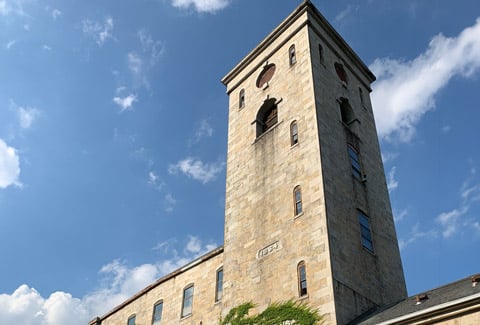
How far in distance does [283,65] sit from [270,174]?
7.77 meters

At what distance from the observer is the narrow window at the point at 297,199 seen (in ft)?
71.0

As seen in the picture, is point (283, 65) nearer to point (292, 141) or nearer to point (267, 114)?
point (267, 114)

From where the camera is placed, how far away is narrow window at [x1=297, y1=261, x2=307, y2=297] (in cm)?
1922

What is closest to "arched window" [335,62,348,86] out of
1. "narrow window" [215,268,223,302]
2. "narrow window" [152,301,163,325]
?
"narrow window" [215,268,223,302]

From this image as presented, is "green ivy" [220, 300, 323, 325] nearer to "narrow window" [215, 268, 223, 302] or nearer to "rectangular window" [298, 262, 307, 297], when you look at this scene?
"rectangular window" [298, 262, 307, 297]

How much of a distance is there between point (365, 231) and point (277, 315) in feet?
20.5

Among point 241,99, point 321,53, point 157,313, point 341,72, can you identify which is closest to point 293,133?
point 321,53

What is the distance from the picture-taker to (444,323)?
14.4 metres

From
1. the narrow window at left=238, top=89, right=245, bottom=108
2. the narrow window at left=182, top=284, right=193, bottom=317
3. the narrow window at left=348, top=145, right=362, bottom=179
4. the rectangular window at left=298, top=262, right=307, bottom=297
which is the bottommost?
the rectangular window at left=298, top=262, right=307, bottom=297

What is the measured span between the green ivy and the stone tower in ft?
1.20

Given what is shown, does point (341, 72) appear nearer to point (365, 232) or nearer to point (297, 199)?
point (297, 199)

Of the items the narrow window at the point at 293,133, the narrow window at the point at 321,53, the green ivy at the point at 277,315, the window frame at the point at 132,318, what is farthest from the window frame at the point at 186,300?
the narrow window at the point at 321,53

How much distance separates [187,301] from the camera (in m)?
27.0

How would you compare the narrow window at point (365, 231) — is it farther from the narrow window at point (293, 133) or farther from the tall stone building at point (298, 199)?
the narrow window at point (293, 133)
